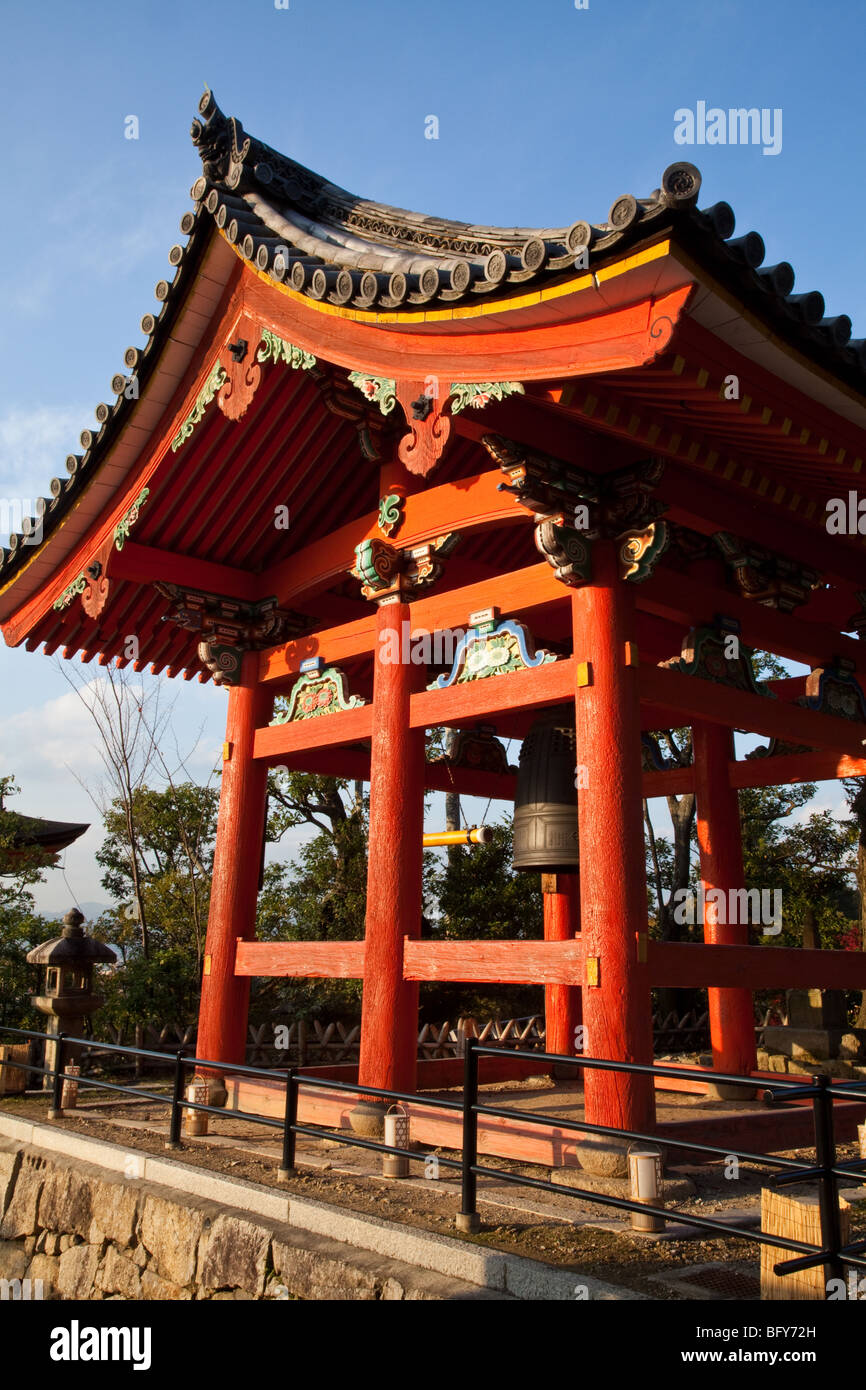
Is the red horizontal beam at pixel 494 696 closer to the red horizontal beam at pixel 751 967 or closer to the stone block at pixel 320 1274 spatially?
the red horizontal beam at pixel 751 967

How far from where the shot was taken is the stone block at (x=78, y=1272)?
6.30m

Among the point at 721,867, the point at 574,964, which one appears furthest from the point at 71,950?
the point at 721,867

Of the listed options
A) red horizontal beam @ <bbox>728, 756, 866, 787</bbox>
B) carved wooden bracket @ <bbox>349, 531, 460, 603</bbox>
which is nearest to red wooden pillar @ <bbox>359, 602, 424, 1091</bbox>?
carved wooden bracket @ <bbox>349, 531, 460, 603</bbox>

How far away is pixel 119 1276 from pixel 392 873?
2.96 metres

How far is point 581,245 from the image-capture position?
4777 millimetres

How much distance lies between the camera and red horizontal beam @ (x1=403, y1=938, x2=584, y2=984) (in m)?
5.94

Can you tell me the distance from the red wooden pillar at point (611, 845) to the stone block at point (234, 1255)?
1917 mm

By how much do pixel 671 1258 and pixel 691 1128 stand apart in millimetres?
2005

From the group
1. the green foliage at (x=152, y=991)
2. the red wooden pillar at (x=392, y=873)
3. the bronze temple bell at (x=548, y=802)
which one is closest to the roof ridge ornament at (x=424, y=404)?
the red wooden pillar at (x=392, y=873)

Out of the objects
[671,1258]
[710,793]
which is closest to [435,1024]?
Answer: [710,793]

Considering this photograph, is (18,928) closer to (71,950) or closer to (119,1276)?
(71,950)

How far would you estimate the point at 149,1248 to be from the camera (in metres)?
5.80

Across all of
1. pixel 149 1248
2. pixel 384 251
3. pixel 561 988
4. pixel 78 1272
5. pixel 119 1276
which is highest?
pixel 384 251
